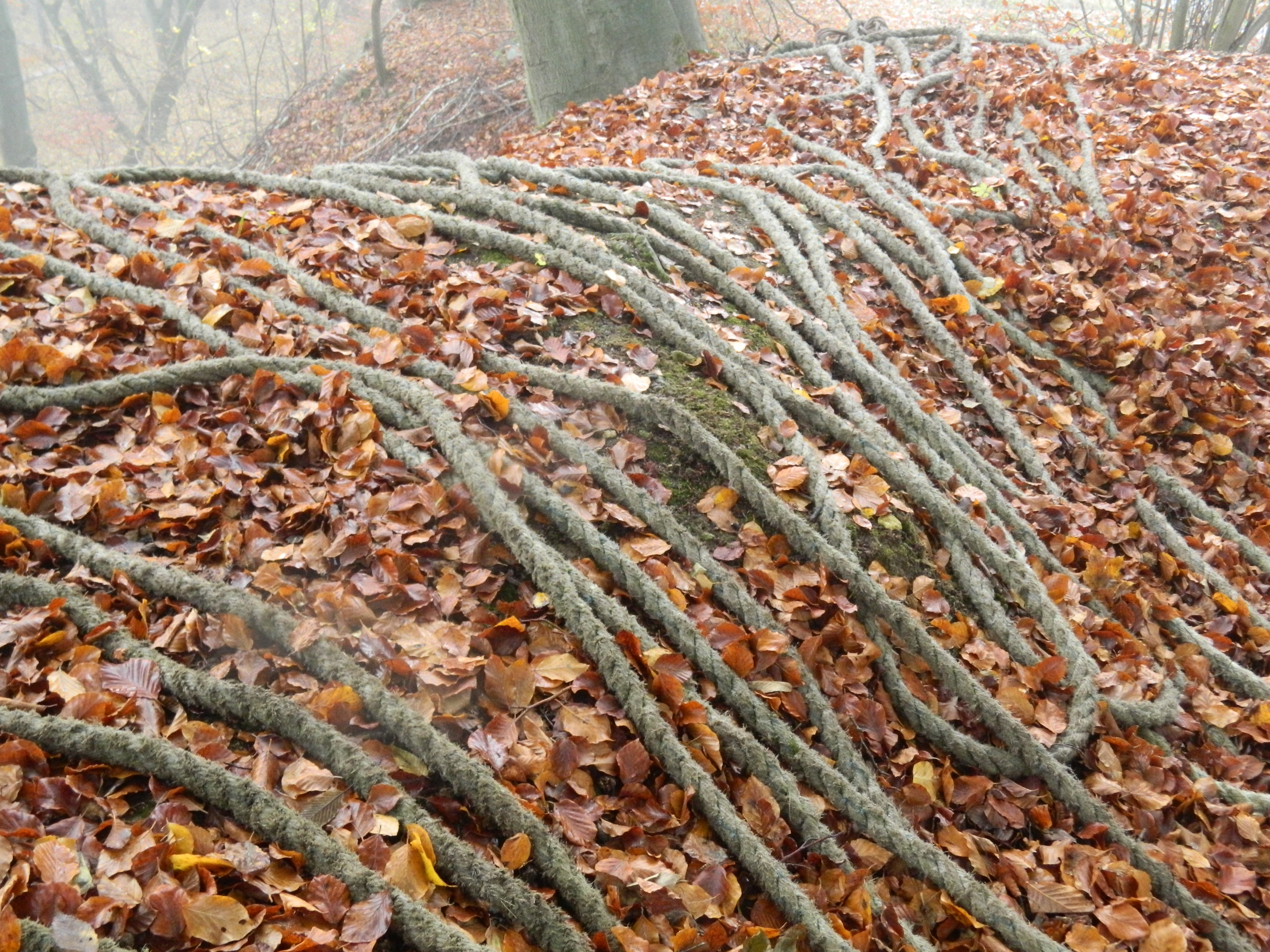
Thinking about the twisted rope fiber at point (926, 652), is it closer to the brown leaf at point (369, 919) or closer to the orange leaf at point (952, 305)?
the brown leaf at point (369, 919)

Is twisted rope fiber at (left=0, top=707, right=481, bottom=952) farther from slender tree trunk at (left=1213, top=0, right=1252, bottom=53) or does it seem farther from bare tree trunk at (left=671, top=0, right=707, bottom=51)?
slender tree trunk at (left=1213, top=0, right=1252, bottom=53)

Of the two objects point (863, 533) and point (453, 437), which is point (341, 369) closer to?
point (453, 437)

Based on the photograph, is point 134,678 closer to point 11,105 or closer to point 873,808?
point 873,808

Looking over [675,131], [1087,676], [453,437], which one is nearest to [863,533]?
[1087,676]

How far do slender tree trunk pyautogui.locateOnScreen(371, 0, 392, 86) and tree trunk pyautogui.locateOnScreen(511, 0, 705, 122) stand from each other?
13.3 feet

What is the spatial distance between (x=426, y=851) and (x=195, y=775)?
0.41 meters

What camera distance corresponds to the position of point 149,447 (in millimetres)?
2061

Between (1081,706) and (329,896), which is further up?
(329,896)

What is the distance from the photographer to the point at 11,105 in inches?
439

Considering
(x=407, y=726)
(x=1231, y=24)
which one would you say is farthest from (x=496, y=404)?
(x=1231, y=24)

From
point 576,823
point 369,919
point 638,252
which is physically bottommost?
point 576,823

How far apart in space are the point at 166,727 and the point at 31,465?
869 mm

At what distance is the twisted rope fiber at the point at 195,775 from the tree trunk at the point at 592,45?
219 inches

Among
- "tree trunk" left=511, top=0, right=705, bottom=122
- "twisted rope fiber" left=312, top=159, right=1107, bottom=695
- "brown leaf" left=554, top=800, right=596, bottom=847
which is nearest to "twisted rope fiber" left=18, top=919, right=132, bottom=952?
"brown leaf" left=554, top=800, right=596, bottom=847
